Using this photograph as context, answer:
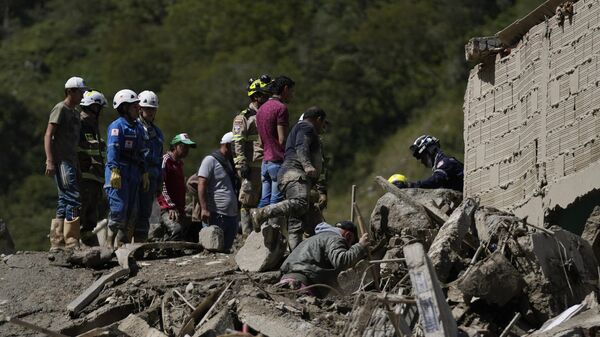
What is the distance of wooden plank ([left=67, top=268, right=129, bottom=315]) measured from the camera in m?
14.9

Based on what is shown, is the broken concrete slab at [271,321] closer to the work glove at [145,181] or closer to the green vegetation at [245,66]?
the work glove at [145,181]

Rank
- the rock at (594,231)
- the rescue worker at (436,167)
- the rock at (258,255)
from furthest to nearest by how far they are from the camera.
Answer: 1. the rescue worker at (436,167)
2. the rock at (258,255)
3. the rock at (594,231)

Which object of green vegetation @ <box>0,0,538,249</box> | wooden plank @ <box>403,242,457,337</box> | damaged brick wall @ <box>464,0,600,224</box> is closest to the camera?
wooden plank @ <box>403,242,457,337</box>

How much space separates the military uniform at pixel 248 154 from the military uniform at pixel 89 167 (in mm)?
1432

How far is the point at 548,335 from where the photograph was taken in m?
12.2

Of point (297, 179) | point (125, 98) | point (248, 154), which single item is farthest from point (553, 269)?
point (125, 98)

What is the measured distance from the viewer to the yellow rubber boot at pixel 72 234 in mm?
16547

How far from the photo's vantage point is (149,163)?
16.6m

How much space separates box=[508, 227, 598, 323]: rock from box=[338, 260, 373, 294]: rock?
50.5 inches

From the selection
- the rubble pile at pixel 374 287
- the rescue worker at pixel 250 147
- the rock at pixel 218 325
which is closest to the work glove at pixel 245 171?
the rescue worker at pixel 250 147

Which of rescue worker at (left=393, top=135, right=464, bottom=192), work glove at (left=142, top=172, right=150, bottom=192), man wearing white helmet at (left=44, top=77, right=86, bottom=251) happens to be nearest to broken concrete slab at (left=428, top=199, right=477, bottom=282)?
rescue worker at (left=393, top=135, right=464, bottom=192)

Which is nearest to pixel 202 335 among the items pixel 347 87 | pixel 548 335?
pixel 548 335

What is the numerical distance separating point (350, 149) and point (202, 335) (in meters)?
42.6

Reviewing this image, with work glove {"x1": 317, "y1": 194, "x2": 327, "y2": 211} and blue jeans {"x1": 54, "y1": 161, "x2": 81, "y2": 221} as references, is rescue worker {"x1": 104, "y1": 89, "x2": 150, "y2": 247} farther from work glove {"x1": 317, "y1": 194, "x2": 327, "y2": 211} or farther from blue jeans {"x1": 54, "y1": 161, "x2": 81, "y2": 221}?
work glove {"x1": 317, "y1": 194, "x2": 327, "y2": 211}
